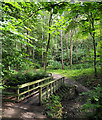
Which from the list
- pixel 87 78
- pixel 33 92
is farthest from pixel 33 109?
pixel 87 78

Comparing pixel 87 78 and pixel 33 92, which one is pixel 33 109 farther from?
pixel 87 78

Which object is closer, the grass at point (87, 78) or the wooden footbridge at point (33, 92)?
the wooden footbridge at point (33, 92)

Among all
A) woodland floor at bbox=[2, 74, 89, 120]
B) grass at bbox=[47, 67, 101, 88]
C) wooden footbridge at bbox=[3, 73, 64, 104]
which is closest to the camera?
woodland floor at bbox=[2, 74, 89, 120]

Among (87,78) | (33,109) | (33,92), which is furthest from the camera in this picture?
(87,78)

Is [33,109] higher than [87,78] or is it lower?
lower

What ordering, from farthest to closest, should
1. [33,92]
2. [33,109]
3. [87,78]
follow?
[87,78]
[33,92]
[33,109]

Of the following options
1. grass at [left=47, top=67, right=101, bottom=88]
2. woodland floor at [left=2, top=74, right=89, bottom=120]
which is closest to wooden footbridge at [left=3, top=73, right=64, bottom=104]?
woodland floor at [left=2, top=74, right=89, bottom=120]

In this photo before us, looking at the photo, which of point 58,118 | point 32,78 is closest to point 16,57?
point 58,118

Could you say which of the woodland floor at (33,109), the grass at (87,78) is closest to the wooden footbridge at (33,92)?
the woodland floor at (33,109)

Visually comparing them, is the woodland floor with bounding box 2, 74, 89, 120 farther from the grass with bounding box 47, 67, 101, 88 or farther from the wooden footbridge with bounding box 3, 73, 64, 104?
the grass with bounding box 47, 67, 101, 88

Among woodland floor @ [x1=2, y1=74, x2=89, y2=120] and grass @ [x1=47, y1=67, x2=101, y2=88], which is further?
grass @ [x1=47, y1=67, x2=101, y2=88]

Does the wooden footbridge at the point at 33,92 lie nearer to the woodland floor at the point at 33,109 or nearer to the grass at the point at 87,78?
the woodland floor at the point at 33,109

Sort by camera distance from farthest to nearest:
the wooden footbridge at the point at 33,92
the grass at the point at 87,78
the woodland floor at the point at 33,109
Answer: the grass at the point at 87,78
the wooden footbridge at the point at 33,92
the woodland floor at the point at 33,109

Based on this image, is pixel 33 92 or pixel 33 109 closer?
pixel 33 109
